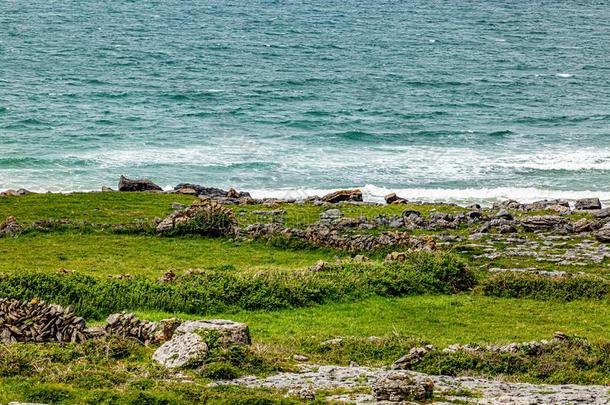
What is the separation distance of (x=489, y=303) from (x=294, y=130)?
4929 centimetres

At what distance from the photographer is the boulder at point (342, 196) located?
5288 centimetres

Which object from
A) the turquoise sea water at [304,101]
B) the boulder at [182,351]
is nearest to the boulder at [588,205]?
the turquoise sea water at [304,101]

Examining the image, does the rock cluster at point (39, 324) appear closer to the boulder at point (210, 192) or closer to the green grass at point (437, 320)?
the green grass at point (437, 320)

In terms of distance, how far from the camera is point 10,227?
38.9 metres

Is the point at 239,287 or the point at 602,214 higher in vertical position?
the point at 602,214

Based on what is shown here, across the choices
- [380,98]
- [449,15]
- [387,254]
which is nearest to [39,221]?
[387,254]

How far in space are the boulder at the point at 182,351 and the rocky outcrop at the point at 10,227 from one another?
1937 centimetres

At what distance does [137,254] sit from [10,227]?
627cm

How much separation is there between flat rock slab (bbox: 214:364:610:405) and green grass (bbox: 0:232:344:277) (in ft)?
42.4

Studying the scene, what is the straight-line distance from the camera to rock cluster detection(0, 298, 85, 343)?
2184 cm

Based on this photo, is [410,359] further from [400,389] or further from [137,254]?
[137,254]

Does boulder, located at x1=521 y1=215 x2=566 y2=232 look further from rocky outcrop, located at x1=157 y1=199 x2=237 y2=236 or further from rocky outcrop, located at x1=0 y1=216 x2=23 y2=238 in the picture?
rocky outcrop, located at x1=0 y1=216 x2=23 y2=238

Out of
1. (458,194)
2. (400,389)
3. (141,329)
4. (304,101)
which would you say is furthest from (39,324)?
(304,101)

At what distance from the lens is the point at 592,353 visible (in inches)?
871
